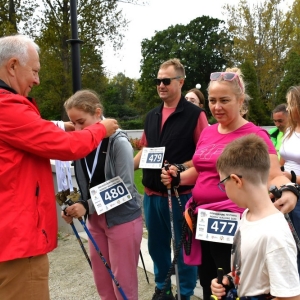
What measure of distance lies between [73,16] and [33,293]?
3527 mm

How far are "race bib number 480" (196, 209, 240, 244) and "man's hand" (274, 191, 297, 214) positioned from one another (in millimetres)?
325

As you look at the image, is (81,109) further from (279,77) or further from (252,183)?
(279,77)

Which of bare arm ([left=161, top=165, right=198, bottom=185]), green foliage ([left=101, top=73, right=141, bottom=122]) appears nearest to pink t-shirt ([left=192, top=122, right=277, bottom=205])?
bare arm ([left=161, top=165, right=198, bottom=185])

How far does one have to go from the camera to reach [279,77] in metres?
23.2

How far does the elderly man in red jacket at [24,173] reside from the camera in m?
2.01

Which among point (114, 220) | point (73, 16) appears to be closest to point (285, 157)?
point (114, 220)

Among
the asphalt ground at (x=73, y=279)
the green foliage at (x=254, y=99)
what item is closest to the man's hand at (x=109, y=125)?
the asphalt ground at (x=73, y=279)

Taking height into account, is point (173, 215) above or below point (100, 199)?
below

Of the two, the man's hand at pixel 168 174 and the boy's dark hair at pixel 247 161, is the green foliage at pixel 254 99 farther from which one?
the boy's dark hair at pixel 247 161

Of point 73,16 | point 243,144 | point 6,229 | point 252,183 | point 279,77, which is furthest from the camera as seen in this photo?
point 279,77

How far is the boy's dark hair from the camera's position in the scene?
5.62 ft

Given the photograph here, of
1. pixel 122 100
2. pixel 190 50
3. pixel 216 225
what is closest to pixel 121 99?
pixel 122 100

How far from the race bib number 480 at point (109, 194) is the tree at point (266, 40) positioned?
21.5 m

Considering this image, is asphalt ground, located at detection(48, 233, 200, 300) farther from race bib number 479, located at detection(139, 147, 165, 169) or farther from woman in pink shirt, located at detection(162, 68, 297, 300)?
race bib number 479, located at detection(139, 147, 165, 169)
